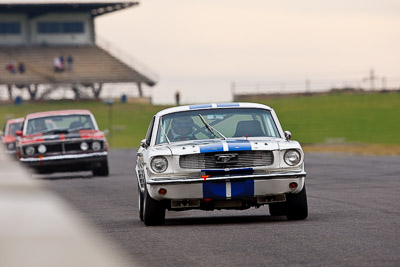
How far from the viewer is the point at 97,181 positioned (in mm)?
24156

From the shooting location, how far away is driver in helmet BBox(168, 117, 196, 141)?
12.4 metres

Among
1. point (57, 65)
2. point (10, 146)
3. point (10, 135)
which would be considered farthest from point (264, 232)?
point (57, 65)

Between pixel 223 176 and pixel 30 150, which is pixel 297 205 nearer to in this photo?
pixel 223 176

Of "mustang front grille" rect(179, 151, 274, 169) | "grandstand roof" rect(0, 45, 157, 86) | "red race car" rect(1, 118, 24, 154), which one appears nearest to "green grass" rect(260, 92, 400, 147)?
"grandstand roof" rect(0, 45, 157, 86)

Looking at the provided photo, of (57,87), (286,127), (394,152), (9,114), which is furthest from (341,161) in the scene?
(57,87)

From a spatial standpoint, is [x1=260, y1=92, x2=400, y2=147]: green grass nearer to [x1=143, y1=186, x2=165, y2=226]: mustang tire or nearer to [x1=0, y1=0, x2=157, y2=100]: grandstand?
[x1=0, y1=0, x2=157, y2=100]: grandstand

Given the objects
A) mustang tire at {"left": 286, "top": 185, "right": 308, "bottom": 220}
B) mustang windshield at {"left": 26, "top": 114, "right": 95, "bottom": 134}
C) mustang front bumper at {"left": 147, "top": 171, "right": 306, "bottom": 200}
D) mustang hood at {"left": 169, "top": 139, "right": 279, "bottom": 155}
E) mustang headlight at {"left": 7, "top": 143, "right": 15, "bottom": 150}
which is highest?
mustang hood at {"left": 169, "top": 139, "right": 279, "bottom": 155}

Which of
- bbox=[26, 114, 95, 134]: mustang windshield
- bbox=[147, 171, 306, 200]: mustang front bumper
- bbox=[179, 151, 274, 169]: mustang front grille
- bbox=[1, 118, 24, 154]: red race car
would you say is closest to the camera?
bbox=[147, 171, 306, 200]: mustang front bumper

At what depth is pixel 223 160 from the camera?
11414 millimetres

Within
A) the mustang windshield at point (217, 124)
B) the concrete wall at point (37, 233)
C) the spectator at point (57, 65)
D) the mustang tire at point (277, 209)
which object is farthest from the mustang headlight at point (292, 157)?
the spectator at point (57, 65)

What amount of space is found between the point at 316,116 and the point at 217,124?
55.0m

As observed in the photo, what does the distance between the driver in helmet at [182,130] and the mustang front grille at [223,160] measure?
883 millimetres

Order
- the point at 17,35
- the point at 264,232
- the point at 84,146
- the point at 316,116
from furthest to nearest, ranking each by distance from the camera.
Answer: the point at 17,35 < the point at 316,116 < the point at 84,146 < the point at 264,232

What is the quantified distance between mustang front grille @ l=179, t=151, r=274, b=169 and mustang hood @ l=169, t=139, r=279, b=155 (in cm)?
5
